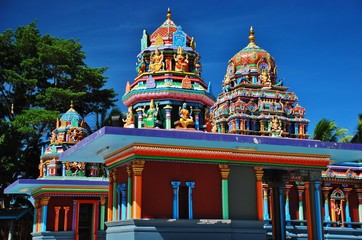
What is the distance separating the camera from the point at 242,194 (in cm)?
1891

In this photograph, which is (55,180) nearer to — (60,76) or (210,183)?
(210,183)

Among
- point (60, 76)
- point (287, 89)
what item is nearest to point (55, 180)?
point (60, 76)

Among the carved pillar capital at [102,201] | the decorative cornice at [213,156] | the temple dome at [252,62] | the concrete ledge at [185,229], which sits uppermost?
the temple dome at [252,62]

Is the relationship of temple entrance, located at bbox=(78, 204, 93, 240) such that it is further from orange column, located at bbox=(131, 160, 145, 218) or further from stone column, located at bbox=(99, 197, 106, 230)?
orange column, located at bbox=(131, 160, 145, 218)

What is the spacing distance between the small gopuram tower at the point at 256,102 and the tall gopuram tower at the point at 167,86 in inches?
657

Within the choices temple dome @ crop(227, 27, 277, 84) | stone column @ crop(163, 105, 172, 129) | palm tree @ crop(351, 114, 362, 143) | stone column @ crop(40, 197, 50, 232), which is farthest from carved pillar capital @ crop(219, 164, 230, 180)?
temple dome @ crop(227, 27, 277, 84)

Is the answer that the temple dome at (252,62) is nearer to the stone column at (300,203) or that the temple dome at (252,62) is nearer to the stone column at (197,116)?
the stone column at (300,203)

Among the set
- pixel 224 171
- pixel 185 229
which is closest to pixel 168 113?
pixel 224 171

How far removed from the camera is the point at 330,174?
3212 centimetres

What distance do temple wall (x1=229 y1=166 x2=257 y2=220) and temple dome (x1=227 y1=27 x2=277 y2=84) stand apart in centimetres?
2571

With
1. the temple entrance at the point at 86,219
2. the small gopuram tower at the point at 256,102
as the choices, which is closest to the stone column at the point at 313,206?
the temple entrance at the point at 86,219

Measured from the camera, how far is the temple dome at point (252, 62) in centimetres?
4419

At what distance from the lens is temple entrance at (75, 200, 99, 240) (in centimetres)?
2698

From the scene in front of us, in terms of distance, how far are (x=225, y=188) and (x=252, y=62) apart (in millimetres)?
27407
